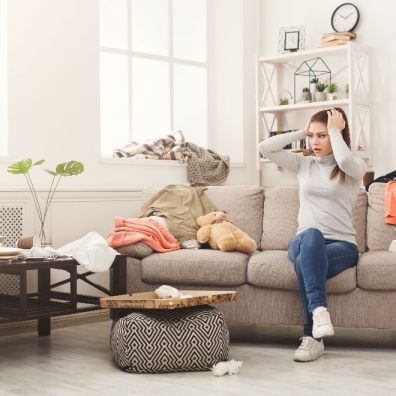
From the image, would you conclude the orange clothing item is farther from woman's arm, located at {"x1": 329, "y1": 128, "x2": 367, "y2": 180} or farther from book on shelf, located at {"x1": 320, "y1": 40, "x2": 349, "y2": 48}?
book on shelf, located at {"x1": 320, "y1": 40, "x2": 349, "y2": 48}

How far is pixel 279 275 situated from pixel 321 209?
1.26 ft

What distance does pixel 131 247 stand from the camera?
4.04 meters

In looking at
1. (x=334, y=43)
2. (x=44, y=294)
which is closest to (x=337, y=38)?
(x=334, y=43)

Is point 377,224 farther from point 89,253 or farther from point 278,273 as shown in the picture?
point 89,253

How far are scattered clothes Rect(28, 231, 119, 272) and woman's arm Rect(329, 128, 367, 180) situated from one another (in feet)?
3.92

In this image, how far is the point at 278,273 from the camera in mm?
3705

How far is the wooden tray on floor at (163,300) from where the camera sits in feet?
10.6

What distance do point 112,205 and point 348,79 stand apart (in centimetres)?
188

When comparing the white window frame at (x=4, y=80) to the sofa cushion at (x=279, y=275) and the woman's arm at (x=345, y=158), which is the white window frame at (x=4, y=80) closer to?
the sofa cushion at (x=279, y=275)

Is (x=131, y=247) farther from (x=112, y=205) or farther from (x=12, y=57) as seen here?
(x=12, y=57)

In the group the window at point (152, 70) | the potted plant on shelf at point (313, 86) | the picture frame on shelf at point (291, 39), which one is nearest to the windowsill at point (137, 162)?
the window at point (152, 70)

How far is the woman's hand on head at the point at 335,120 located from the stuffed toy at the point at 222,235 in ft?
2.44

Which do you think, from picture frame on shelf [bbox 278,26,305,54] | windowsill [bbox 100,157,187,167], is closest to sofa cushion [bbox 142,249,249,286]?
windowsill [bbox 100,157,187,167]

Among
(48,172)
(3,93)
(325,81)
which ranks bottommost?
(48,172)
